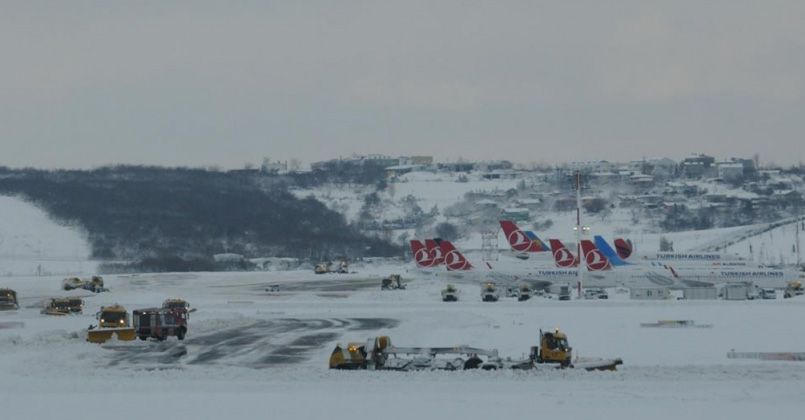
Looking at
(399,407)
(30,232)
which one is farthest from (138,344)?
(30,232)

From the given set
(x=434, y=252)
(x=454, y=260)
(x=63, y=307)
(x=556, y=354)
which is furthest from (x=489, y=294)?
(x=556, y=354)

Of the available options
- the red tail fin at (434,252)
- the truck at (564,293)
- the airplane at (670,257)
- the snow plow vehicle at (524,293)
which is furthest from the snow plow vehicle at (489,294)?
the red tail fin at (434,252)

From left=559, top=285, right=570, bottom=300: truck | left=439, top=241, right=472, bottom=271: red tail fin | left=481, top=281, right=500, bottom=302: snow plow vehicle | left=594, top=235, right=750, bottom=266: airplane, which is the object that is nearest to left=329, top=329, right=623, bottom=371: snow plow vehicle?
left=481, top=281, right=500, bottom=302: snow plow vehicle

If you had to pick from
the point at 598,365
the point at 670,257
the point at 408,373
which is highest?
the point at 670,257

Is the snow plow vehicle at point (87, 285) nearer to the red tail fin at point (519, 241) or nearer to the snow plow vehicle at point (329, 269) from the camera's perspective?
the snow plow vehicle at point (329, 269)

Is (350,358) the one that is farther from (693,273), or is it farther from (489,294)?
(693,273)

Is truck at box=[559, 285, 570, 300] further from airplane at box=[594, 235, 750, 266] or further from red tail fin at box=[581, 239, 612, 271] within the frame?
airplane at box=[594, 235, 750, 266]
